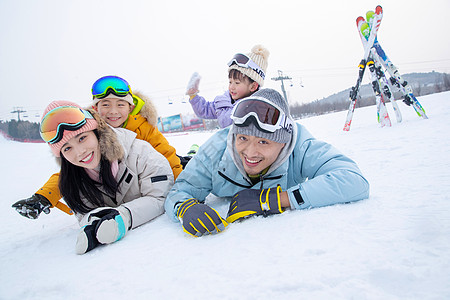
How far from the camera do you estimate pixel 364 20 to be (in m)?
5.75

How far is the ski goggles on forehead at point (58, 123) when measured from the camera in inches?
63.5

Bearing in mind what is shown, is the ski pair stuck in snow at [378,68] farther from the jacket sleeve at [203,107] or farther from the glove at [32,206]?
the glove at [32,206]

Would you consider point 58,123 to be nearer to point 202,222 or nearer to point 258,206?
point 202,222

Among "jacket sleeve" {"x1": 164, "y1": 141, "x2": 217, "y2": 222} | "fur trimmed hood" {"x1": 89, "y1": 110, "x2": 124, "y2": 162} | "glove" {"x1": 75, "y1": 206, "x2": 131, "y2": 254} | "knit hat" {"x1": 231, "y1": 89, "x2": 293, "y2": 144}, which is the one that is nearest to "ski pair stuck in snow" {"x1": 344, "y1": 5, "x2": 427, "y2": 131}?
"knit hat" {"x1": 231, "y1": 89, "x2": 293, "y2": 144}

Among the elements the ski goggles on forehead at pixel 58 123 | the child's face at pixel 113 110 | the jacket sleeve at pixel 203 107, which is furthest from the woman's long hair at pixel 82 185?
the jacket sleeve at pixel 203 107

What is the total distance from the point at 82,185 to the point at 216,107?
7.03 ft

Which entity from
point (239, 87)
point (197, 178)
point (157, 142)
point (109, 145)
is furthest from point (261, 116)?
point (239, 87)

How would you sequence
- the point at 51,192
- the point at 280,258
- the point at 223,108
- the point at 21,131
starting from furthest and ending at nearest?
the point at 21,131
the point at 223,108
the point at 51,192
the point at 280,258

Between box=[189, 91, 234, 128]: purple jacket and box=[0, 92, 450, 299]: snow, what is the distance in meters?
1.87

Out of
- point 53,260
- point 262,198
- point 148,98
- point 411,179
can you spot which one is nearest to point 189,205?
point 262,198

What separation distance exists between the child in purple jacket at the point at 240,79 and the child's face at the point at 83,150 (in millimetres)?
1778

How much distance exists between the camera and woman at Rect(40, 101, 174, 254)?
162cm

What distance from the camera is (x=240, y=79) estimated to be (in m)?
3.03

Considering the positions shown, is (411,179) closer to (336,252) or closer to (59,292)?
(336,252)
